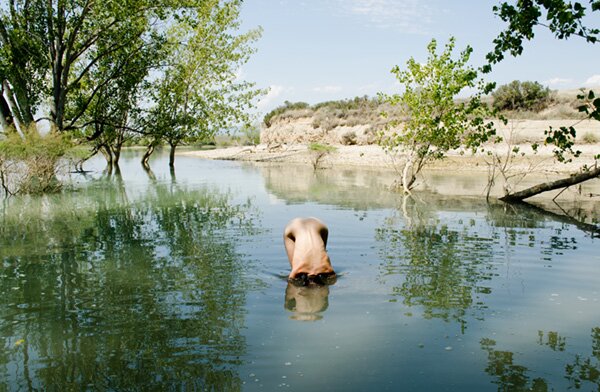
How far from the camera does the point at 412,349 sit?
6566 millimetres

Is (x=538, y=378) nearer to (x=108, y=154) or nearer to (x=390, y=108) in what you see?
(x=108, y=154)

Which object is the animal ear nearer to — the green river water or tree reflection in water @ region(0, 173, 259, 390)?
the green river water

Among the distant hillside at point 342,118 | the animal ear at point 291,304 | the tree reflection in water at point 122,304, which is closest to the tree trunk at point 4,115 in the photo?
the tree reflection in water at point 122,304

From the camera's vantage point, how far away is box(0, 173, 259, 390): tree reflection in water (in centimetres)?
594

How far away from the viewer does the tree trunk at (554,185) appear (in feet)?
57.6

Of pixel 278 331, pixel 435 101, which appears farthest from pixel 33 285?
pixel 435 101

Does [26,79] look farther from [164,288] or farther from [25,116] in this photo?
[164,288]

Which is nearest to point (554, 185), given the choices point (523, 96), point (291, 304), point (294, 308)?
point (291, 304)

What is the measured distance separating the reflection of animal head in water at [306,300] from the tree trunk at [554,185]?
12.5 metres

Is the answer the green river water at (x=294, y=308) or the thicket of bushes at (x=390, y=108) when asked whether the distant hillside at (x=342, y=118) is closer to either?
the thicket of bushes at (x=390, y=108)

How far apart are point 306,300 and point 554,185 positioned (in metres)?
15.0

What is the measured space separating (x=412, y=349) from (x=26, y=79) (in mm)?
26536

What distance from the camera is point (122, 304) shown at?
8.29 metres

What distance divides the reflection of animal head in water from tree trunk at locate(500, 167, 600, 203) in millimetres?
12483
